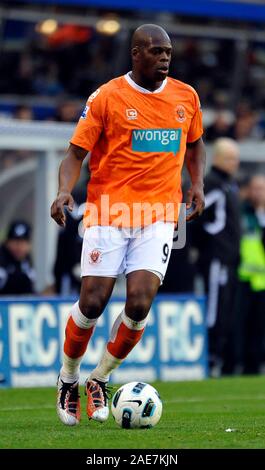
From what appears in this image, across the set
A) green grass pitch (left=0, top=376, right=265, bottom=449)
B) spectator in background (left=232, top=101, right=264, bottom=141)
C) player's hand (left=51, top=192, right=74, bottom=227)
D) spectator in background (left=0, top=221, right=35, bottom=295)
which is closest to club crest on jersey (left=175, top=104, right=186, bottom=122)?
player's hand (left=51, top=192, right=74, bottom=227)

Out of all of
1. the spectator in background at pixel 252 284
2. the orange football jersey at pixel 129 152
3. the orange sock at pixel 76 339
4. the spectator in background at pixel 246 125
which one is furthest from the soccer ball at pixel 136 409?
the spectator in background at pixel 246 125

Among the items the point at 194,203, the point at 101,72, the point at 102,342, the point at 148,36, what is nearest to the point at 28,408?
the point at 194,203

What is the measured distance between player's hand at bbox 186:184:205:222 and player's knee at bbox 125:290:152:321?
738mm

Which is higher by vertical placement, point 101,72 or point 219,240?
point 101,72

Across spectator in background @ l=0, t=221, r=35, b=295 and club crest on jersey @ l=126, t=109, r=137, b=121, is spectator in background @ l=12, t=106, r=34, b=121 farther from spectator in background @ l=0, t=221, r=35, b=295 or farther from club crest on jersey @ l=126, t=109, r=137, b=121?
club crest on jersey @ l=126, t=109, r=137, b=121

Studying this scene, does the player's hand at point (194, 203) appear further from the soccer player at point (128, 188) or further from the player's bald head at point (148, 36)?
the player's bald head at point (148, 36)

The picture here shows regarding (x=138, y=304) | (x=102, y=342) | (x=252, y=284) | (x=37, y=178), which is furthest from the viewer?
(x=252, y=284)

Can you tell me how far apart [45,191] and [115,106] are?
7.54m

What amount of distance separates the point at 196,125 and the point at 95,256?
48.6 inches

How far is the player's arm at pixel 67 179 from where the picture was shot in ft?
27.4

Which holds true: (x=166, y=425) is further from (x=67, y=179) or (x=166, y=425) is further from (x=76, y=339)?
(x=67, y=179)

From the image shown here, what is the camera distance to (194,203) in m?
8.96

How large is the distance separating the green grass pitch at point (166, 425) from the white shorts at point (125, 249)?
1.07m
